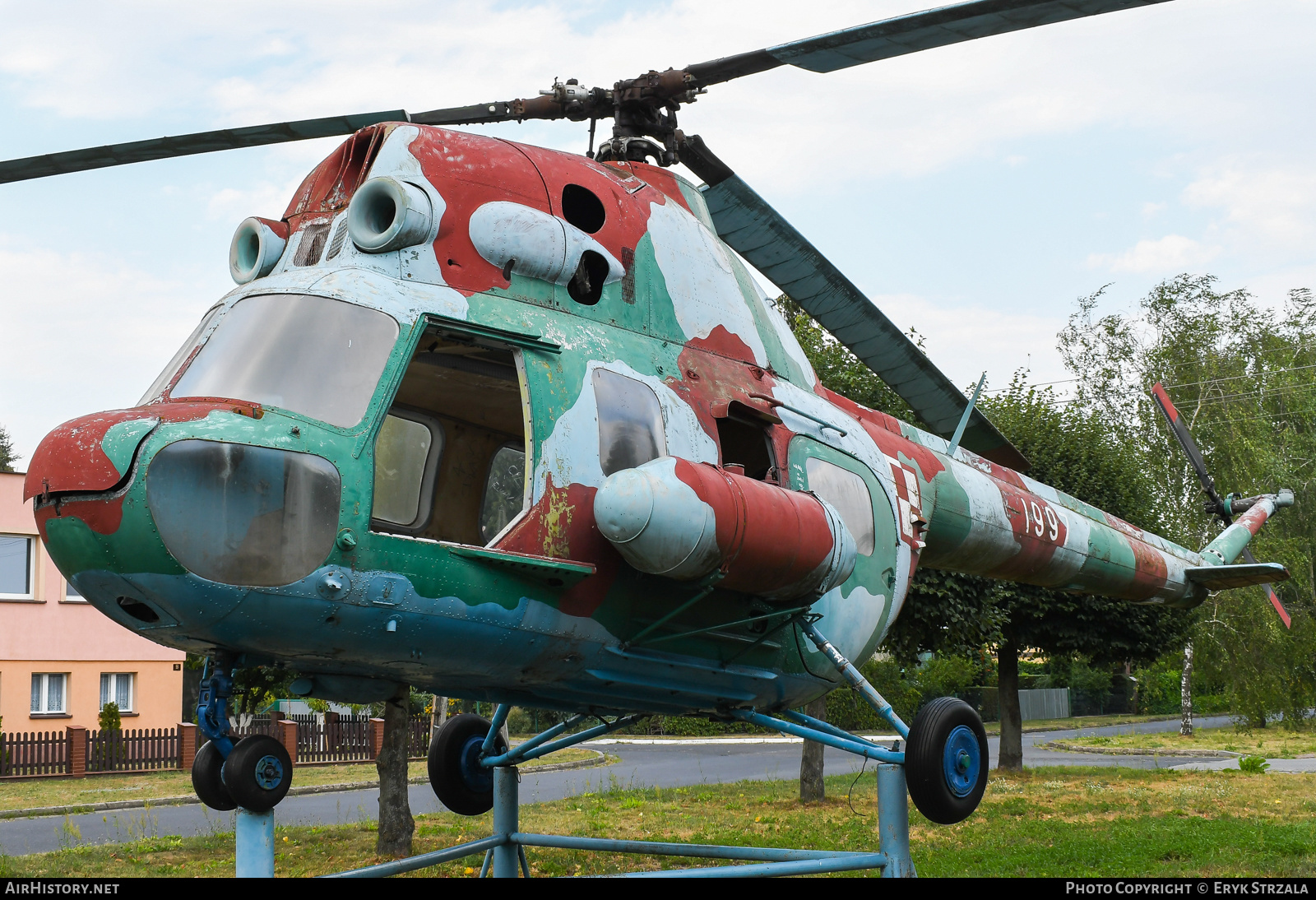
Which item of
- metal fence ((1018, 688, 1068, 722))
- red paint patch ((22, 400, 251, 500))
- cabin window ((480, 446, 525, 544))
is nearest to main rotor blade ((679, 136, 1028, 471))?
cabin window ((480, 446, 525, 544))

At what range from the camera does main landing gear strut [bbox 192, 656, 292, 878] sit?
5074 mm

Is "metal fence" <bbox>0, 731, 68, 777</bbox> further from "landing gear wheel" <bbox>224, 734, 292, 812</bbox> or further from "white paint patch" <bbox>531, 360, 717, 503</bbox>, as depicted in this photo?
→ "white paint patch" <bbox>531, 360, 717, 503</bbox>

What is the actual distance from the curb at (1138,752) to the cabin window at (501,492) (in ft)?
70.1

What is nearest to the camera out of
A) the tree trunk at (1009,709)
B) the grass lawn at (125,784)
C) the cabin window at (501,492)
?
the cabin window at (501,492)

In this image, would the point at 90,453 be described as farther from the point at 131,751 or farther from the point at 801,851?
the point at 131,751

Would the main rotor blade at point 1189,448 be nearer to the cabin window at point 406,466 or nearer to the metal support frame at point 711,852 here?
the metal support frame at point 711,852

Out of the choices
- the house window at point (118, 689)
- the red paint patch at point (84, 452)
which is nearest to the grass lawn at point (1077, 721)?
the house window at point (118, 689)

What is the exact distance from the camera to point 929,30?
658 cm

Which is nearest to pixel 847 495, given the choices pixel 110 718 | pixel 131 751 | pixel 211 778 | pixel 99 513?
pixel 211 778

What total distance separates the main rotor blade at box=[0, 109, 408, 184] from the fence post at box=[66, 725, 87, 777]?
22505mm

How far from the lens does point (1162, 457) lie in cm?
3269

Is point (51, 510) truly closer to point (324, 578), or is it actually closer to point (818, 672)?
point (324, 578)

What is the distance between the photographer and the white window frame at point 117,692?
3109 centimetres

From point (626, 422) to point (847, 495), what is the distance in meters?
2.06
